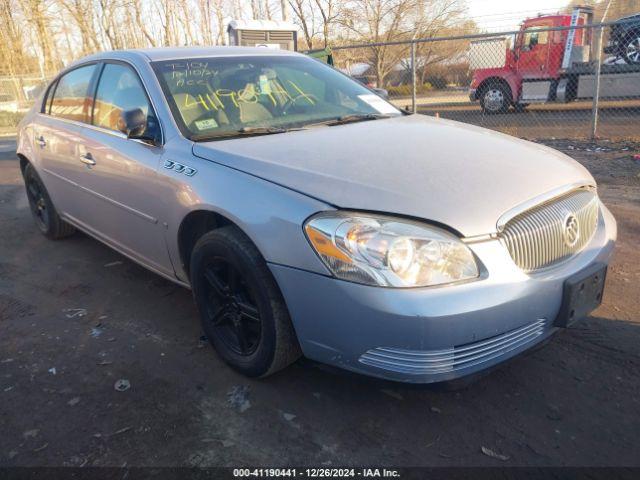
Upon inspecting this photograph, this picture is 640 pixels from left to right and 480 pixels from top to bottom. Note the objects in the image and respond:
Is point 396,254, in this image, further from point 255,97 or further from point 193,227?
point 255,97

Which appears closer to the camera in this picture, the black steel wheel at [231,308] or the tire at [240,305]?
the tire at [240,305]

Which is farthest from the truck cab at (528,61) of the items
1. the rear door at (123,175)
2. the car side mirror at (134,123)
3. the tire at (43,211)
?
the car side mirror at (134,123)

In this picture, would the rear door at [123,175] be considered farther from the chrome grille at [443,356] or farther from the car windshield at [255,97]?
the chrome grille at [443,356]

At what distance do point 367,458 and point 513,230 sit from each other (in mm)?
1098

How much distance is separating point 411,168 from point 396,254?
1.81ft

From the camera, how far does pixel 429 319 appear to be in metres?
1.96

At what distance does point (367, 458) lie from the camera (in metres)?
2.15

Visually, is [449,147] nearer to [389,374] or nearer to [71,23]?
[389,374]

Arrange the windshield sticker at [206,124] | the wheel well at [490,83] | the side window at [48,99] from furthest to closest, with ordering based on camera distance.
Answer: the wheel well at [490,83] → the side window at [48,99] → the windshield sticker at [206,124]

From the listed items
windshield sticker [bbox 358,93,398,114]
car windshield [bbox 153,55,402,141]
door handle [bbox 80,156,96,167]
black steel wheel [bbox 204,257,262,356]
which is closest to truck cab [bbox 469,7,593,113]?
windshield sticker [bbox 358,93,398,114]

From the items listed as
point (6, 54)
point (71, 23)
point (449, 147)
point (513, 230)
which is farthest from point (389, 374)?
point (6, 54)

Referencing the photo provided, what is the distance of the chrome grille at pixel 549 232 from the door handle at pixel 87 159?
2787 millimetres

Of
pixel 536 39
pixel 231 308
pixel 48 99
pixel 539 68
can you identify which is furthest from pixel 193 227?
pixel 536 39

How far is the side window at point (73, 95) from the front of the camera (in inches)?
157
